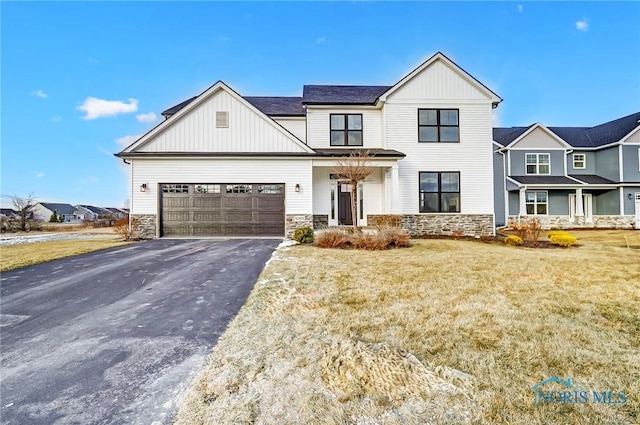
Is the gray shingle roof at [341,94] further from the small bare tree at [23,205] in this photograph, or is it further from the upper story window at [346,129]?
the small bare tree at [23,205]

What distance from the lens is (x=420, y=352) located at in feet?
9.18

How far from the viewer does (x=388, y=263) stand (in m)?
7.20

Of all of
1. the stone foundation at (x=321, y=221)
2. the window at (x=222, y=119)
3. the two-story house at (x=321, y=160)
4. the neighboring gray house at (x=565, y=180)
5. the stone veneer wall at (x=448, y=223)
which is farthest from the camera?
the neighboring gray house at (x=565, y=180)

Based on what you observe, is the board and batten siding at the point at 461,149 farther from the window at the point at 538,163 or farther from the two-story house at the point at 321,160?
the window at the point at 538,163

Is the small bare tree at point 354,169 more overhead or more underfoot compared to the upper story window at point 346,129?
more underfoot

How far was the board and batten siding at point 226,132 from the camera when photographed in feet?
42.4

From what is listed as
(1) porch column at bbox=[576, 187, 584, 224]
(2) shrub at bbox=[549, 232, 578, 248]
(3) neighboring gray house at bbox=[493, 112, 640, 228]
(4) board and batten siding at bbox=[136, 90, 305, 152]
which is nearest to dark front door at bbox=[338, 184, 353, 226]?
(4) board and batten siding at bbox=[136, 90, 305, 152]

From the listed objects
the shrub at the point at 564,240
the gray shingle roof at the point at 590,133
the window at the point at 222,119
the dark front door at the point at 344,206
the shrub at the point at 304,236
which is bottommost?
the shrub at the point at 564,240

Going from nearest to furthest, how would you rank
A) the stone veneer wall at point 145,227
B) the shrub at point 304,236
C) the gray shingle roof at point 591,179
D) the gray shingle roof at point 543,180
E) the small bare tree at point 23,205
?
1. the shrub at point 304,236
2. the stone veneer wall at point 145,227
3. the gray shingle roof at point 543,180
4. the gray shingle roof at point 591,179
5. the small bare tree at point 23,205

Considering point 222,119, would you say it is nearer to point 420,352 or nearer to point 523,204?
point 420,352

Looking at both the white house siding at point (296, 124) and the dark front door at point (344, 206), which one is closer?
the dark front door at point (344, 206)

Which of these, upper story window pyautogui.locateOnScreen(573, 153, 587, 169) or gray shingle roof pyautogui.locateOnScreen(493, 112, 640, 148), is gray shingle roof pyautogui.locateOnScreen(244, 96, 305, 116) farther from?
upper story window pyautogui.locateOnScreen(573, 153, 587, 169)

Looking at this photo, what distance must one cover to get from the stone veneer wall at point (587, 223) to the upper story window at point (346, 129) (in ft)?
43.2

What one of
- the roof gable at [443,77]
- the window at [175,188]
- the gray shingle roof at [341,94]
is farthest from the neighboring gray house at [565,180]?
the window at [175,188]
